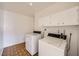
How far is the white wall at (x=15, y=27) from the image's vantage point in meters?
3.10

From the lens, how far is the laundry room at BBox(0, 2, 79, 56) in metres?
1.50

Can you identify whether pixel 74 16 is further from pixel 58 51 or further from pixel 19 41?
pixel 19 41

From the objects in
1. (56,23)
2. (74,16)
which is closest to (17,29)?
(56,23)

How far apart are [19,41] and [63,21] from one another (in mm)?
3152

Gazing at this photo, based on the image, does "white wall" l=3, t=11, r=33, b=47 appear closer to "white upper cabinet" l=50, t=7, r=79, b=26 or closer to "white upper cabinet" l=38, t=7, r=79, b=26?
"white upper cabinet" l=38, t=7, r=79, b=26

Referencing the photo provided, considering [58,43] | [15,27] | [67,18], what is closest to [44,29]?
[58,43]

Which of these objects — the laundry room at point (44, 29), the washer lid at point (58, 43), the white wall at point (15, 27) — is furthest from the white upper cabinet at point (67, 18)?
the white wall at point (15, 27)

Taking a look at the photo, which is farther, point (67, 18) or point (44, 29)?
point (44, 29)

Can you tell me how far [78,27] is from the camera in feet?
5.31

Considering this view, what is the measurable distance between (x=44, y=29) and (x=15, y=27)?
1869 mm

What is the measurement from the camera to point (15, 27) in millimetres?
3496

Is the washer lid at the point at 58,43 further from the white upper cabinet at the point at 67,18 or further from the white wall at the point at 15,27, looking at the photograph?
the white wall at the point at 15,27

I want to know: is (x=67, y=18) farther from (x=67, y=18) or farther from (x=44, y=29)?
(x=44, y=29)

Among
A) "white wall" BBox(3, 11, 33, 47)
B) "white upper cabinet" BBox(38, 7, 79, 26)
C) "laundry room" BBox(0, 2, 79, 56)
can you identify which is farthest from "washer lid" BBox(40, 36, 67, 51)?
"white wall" BBox(3, 11, 33, 47)
